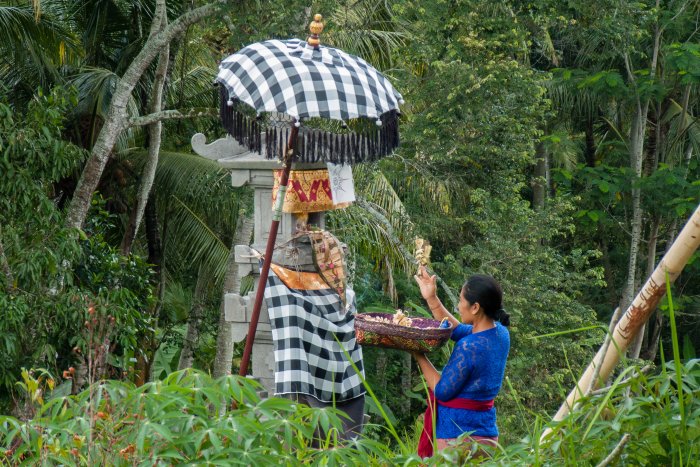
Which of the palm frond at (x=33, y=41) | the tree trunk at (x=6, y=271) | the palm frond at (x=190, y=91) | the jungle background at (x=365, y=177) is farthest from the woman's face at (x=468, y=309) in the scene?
the palm frond at (x=190, y=91)

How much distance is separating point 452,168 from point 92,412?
29.8 ft

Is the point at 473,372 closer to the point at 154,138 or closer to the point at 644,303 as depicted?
the point at 644,303

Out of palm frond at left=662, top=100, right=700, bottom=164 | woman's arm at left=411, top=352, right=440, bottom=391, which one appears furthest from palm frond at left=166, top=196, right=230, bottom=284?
woman's arm at left=411, top=352, right=440, bottom=391

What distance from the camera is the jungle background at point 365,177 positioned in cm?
756

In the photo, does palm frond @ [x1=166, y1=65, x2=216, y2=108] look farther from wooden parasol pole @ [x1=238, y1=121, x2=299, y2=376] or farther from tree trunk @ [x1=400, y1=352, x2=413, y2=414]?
wooden parasol pole @ [x1=238, y1=121, x2=299, y2=376]

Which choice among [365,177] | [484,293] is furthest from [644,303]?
[365,177]

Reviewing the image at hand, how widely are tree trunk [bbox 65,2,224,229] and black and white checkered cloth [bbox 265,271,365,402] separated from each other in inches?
199

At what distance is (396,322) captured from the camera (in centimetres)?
418

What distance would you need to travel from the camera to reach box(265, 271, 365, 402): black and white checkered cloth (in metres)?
4.35

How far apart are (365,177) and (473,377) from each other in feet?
23.0

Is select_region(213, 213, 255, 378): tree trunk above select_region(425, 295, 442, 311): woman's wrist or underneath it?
underneath

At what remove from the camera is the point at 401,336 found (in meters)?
3.96

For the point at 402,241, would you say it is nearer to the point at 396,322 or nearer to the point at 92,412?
the point at 396,322

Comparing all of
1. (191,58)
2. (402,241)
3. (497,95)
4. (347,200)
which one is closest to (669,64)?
(497,95)
